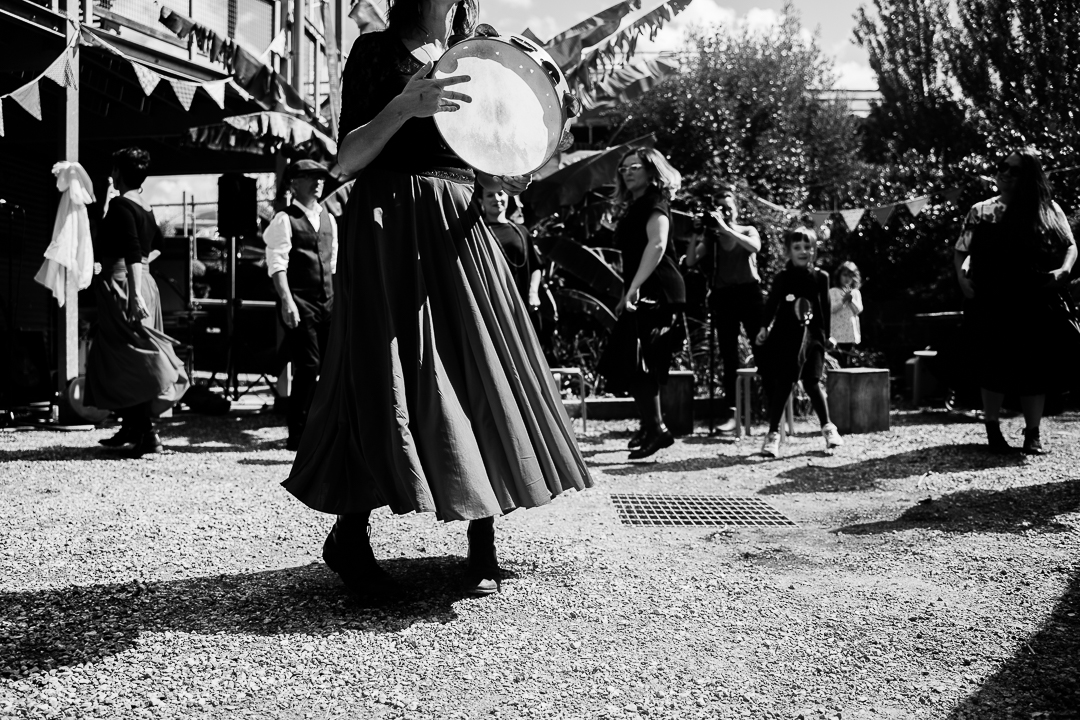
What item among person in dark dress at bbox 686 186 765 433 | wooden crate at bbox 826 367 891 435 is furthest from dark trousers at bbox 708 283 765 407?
wooden crate at bbox 826 367 891 435

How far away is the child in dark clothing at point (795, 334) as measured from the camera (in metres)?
7.37

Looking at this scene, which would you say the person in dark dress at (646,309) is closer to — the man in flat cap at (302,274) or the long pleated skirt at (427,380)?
the man in flat cap at (302,274)

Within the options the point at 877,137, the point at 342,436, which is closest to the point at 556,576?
the point at 342,436

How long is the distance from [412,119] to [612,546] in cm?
203

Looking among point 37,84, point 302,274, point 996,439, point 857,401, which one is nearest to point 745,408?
point 857,401

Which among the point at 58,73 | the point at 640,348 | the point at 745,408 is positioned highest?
the point at 58,73

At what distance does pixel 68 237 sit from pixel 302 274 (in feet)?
8.65

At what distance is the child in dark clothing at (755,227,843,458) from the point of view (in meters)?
7.37

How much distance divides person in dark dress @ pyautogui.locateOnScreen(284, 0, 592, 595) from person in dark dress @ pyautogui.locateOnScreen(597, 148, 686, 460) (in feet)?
12.1

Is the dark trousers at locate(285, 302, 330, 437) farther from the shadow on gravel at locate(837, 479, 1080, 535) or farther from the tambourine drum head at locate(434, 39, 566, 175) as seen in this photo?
the tambourine drum head at locate(434, 39, 566, 175)

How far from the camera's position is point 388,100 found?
9.87 ft

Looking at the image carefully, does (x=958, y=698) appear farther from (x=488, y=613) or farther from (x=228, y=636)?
(x=228, y=636)

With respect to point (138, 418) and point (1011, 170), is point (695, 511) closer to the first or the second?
point (1011, 170)

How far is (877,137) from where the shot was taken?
94.6 feet
